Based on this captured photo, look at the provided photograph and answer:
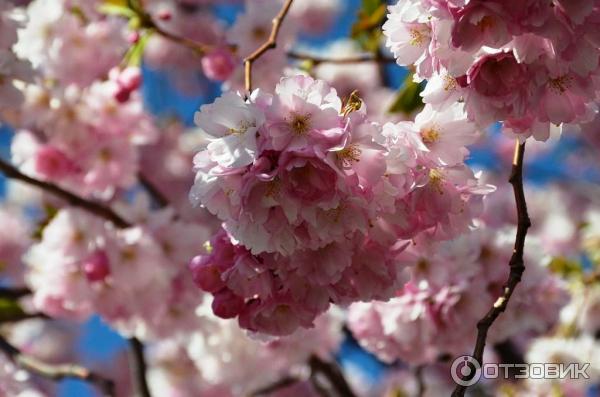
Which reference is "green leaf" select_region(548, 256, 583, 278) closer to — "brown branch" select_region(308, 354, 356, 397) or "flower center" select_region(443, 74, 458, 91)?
"brown branch" select_region(308, 354, 356, 397)

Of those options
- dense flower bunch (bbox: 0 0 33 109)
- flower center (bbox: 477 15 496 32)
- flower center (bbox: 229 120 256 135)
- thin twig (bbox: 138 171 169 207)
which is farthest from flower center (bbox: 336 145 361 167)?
thin twig (bbox: 138 171 169 207)

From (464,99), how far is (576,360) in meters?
1.52

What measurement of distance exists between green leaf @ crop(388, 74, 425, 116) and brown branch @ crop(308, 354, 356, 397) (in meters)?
0.83

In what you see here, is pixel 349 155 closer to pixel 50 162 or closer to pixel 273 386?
pixel 50 162

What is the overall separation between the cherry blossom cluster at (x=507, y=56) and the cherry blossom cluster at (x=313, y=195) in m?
0.11

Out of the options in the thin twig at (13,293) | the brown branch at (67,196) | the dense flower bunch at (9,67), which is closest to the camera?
the dense flower bunch at (9,67)

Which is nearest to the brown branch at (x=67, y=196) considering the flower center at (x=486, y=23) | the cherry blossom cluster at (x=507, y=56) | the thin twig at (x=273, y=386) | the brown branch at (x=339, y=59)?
the brown branch at (x=339, y=59)

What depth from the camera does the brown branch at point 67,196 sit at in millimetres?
2285

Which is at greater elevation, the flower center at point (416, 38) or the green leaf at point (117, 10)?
the green leaf at point (117, 10)

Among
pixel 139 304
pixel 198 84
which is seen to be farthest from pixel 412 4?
pixel 198 84

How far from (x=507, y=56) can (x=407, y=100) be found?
152 cm

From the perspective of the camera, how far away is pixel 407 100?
274 centimetres

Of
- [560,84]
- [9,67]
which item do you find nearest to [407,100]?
[9,67]

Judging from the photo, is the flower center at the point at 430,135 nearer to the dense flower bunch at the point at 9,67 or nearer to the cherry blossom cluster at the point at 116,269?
the dense flower bunch at the point at 9,67
